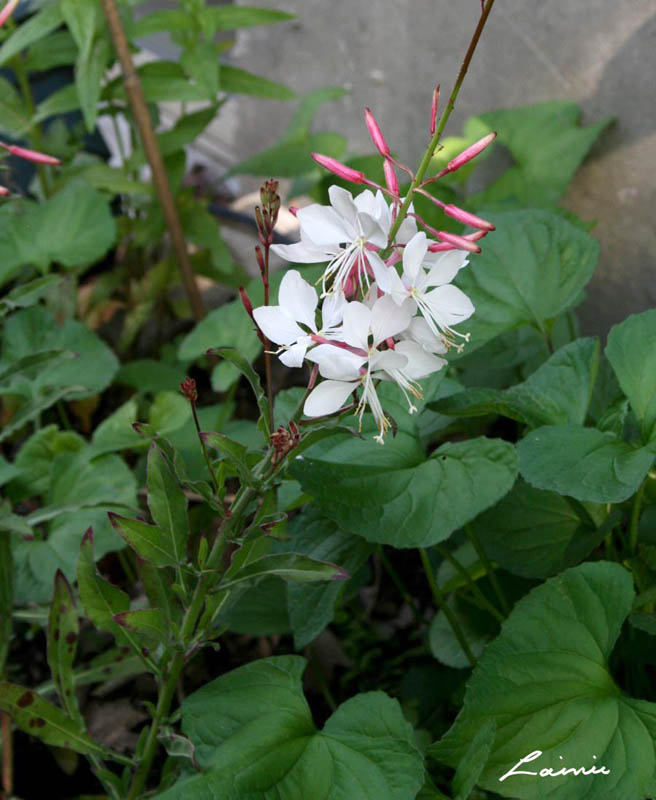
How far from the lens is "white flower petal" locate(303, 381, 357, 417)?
0.80m

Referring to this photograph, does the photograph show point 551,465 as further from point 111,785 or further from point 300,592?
point 111,785

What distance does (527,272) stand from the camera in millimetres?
1281

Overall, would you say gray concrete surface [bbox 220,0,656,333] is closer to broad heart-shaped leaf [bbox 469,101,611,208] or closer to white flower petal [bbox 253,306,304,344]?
broad heart-shaped leaf [bbox 469,101,611,208]

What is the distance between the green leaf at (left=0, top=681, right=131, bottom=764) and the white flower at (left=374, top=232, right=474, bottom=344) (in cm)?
61

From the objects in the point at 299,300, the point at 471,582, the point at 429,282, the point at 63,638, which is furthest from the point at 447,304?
the point at 63,638

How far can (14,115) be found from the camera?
5.96 ft

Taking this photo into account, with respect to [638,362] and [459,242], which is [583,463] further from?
[459,242]

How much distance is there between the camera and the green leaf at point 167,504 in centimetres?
93

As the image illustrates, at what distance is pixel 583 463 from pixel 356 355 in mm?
316

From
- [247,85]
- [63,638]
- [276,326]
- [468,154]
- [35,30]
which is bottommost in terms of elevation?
[63,638]

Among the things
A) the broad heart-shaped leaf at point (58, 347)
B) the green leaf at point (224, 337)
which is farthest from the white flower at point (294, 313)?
the broad heart-shaped leaf at point (58, 347)

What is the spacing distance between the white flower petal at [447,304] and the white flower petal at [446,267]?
0.01m

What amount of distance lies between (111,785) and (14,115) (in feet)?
4.38

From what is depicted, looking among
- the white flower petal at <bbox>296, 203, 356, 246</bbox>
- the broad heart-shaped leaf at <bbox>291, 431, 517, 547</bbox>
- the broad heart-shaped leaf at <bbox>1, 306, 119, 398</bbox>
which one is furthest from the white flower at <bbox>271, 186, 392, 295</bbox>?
the broad heart-shaped leaf at <bbox>1, 306, 119, 398</bbox>
